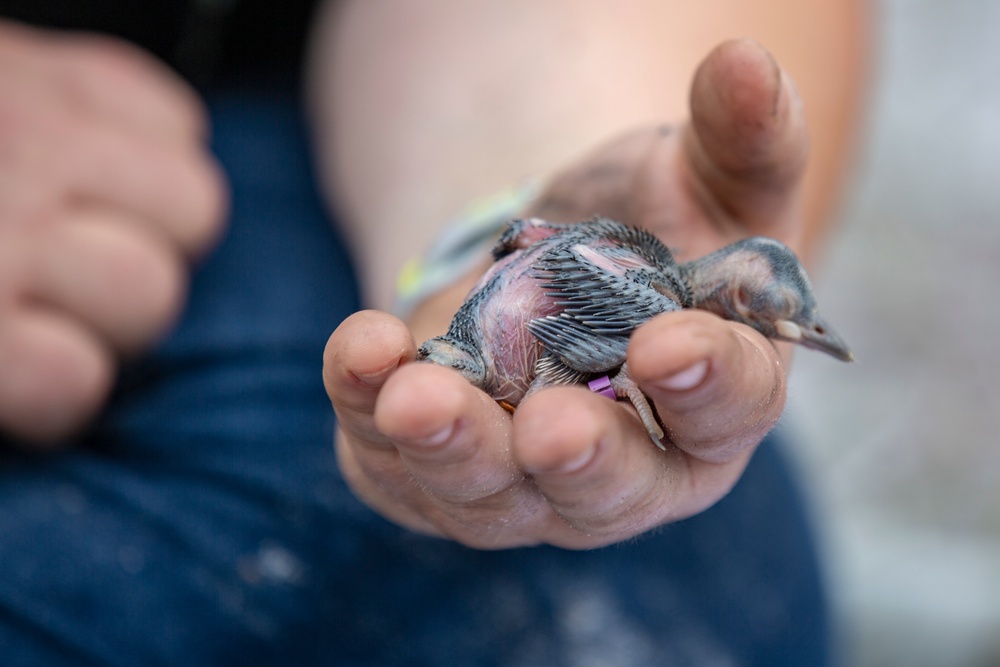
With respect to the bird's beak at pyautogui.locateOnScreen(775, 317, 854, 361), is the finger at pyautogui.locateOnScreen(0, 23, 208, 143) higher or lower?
lower

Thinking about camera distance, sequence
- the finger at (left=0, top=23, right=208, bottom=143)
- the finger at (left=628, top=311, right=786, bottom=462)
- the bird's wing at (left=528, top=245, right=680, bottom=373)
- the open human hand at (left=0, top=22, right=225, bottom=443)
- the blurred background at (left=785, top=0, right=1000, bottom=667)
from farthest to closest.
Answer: the blurred background at (left=785, top=0, right=1000, bottom=667) < the finger at (left=0, top=23, right=208, bottom=143) < the open human hand at (left=0, top=22, right=225, bottom=443) < the bird's wing at (left=528, top=245, right=680, bottom=373) < the finger at (left=628, top=311, right=786, bottom=462)

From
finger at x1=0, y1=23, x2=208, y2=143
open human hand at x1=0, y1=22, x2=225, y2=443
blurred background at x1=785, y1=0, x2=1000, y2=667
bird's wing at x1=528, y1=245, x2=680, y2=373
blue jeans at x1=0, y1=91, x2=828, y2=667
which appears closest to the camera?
bird's wing at x1=528, y1=245, x2=680, y2=373

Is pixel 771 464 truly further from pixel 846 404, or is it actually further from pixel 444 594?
pixel 846 404

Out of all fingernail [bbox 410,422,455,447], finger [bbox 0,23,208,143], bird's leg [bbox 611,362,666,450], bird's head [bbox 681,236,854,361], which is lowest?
finger [bbox 0,23,208,143]

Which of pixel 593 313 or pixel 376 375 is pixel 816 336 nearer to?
pixel 593 313

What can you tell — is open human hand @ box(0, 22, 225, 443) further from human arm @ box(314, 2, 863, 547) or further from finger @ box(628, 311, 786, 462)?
finger @ box(628, 311, 786, 462)

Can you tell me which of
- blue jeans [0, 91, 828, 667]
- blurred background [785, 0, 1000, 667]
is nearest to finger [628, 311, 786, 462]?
blue jeans [0, 91, 828, 667]

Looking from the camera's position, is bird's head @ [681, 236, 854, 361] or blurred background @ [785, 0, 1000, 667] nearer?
bird's head @ [681, 236, 854, 361]
